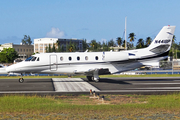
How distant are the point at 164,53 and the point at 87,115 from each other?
20.9m

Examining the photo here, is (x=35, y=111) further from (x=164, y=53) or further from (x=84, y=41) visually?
(x=84, y=41)

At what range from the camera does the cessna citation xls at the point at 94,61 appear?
2880cm

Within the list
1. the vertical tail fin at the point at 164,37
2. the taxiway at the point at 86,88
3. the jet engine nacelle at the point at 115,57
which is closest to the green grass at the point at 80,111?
the taxiway at the point at 86,88

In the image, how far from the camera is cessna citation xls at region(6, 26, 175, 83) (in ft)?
94.5

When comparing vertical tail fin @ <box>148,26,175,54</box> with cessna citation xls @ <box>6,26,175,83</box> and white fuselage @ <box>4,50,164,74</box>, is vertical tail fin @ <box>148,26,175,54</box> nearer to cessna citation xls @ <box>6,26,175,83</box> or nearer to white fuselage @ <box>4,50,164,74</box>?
cessna citation xls @ <box>6,26,175,83</box>

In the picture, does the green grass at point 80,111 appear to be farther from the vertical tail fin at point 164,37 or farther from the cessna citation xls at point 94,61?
the vertical tail fin at point 164,37

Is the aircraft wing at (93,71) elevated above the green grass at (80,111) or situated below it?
above

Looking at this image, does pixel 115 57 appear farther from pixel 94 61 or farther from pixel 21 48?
pixel 21 48

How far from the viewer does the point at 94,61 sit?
2967cm

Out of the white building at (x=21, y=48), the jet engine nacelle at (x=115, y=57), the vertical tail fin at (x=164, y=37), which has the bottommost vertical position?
the jet engine nacelle at (x=115, y=57)

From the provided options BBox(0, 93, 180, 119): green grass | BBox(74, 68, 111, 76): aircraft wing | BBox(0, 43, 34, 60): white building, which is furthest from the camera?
BBox(0, 43, 34, 60): white building

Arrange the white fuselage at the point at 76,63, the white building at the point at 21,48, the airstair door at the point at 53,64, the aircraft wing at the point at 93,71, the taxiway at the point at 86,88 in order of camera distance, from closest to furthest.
Answer: the taxiway at the point at 86,88
the aircraft wing at the point at 93,71
the white fuselage at the point at 76,63
the airstair door at the point at 53,64
the white building at the point at 21,48

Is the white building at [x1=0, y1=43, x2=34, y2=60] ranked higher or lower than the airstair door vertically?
higher

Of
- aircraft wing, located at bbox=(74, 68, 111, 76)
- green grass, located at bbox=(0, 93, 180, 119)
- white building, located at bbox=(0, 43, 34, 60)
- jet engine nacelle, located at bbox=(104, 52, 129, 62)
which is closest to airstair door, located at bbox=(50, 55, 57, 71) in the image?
aircraft wing, located at bbox=(74, 68, 111, 76)
